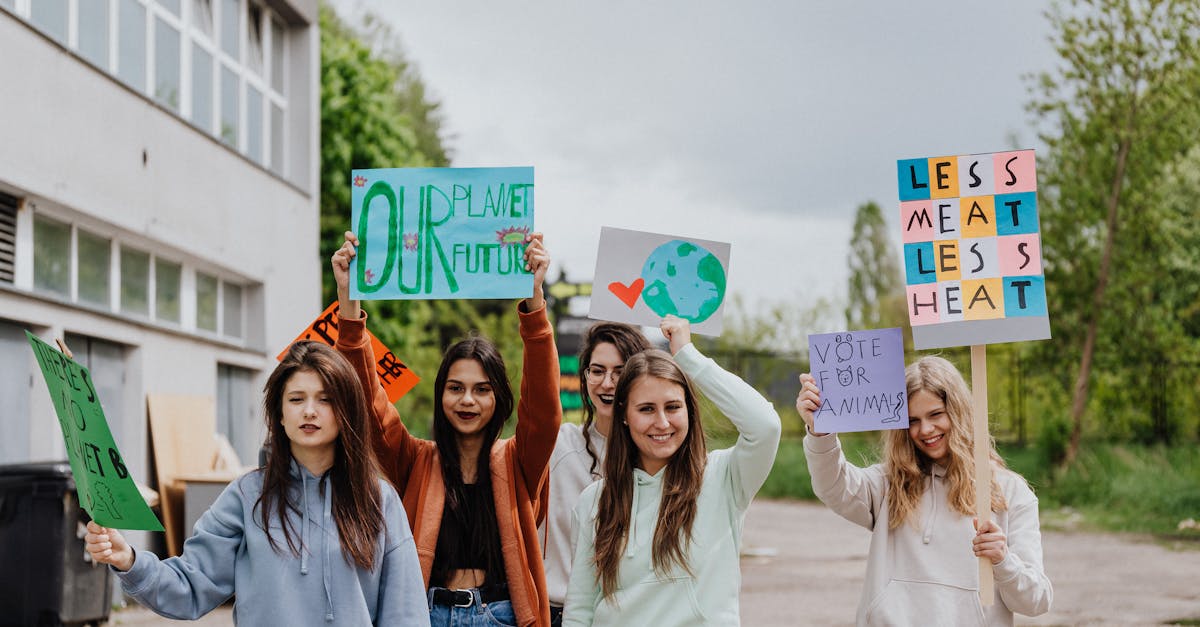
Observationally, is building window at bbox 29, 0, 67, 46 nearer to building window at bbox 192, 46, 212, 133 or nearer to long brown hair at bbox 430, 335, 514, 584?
building window at bbox 192, 46, 212, 133

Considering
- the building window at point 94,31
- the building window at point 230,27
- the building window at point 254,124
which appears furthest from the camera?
the building window at point 254,124

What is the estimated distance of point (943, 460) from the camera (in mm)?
4441

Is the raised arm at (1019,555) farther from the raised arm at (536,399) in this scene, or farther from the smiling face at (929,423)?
the raised arm at (536,399)

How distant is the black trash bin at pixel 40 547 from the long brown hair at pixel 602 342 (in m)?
5.08

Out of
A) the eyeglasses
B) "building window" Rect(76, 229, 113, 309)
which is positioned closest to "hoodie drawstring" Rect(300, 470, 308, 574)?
the eyeglasses

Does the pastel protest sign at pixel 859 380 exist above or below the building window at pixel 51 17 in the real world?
below

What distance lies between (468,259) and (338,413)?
3.48ft

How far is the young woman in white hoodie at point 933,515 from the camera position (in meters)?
4.16

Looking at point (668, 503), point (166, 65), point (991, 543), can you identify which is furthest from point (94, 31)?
point (991, 543)

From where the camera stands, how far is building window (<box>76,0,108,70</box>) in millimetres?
11898

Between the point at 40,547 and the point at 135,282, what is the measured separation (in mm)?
5235

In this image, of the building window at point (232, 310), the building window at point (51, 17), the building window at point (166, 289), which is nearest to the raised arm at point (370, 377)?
the building window at point (51, 17)

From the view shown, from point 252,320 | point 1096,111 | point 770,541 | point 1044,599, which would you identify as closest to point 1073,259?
point 1096,111

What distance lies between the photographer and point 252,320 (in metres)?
16.4
